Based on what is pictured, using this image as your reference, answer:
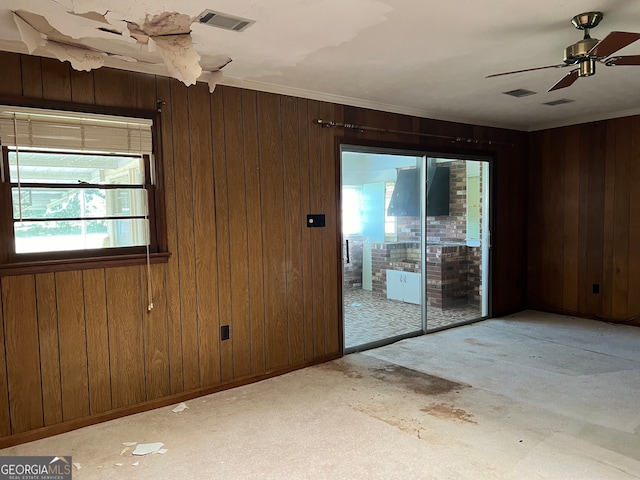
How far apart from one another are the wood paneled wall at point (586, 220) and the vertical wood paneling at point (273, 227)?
3.81 m

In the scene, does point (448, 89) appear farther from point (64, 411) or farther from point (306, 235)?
point (64, 411)

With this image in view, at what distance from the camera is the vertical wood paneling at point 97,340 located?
287 centimetres

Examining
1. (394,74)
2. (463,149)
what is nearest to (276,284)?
(394,74)

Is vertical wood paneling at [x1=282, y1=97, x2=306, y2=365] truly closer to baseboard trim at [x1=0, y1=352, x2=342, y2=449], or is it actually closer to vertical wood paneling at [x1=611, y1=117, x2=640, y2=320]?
baseboard trim at [x1=0, y1=352, x2=342, y2=449]

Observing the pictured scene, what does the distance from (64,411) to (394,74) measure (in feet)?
10.6

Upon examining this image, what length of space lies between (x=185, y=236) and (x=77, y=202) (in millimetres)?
725

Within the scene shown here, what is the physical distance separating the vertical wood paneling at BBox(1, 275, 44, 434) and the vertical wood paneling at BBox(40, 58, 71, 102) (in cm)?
111

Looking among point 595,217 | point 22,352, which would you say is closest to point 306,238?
point 22,352

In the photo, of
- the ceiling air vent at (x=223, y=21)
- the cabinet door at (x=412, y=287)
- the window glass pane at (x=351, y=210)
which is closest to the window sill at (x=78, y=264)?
the ceiling air vent at (x=223, y=21)

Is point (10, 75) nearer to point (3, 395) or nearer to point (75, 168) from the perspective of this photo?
point (75, 168)

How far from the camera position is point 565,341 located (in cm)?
448

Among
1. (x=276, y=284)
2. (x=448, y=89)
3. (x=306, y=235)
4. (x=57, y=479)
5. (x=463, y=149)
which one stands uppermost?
(x=448, y=89)

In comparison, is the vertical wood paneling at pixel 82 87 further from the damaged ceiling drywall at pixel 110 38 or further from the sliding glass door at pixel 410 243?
the sliding glass door at pixel 410 243

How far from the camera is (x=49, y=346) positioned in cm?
273
